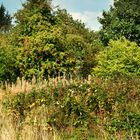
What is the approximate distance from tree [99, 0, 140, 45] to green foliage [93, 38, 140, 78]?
11.0 meters

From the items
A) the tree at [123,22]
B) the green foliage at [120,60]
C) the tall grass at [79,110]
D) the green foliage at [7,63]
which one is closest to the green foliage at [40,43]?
the green foliage at [7,63]

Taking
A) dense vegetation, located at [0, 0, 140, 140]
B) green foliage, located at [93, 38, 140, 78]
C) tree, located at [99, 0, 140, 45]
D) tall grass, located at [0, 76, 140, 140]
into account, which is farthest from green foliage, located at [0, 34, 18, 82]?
tree, located at [99, 0, 140, 45]

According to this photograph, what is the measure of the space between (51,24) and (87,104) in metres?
13.7

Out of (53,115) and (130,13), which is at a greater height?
(130,13)

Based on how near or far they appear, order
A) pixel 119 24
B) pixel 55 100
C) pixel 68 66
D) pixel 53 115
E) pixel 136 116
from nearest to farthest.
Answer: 1. pixel 136 116
2. pixel 53 115
3. pixel 55 100
4. pixel 68 66
5. pixel 119 24

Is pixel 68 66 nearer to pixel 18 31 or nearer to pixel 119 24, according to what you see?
pixel 18 31

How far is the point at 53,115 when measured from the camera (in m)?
12.4

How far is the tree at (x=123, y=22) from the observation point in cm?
3425

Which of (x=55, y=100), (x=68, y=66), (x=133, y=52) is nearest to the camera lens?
(x=55, y=100)

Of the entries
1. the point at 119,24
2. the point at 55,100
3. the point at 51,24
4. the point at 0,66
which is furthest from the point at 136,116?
the point at 119,24

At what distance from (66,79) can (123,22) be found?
54.8 feet

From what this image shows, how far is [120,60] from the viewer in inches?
879

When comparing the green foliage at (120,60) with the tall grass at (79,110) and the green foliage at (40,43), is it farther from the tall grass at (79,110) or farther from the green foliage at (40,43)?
the tall grass at (79,110)

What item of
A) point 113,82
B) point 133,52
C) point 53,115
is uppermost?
point 133,52
